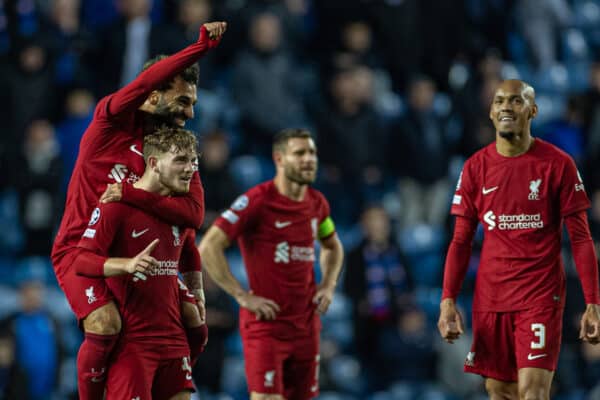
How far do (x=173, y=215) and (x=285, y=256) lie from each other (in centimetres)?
257

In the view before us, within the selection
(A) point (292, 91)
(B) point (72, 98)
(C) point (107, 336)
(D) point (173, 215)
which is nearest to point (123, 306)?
(C) point (107, 336)

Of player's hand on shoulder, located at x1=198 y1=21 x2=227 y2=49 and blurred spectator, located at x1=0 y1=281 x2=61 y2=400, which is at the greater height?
player's hand on shoulder, located at x1=198 y1=21 x2=227 y2=49

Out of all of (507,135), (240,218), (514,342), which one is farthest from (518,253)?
(240,218)

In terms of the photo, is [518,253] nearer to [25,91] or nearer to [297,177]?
[297,177]

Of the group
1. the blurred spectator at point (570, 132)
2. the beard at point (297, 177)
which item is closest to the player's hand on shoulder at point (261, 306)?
the beard at point (297, 177)

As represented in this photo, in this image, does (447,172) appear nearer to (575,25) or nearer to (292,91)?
(292,91)

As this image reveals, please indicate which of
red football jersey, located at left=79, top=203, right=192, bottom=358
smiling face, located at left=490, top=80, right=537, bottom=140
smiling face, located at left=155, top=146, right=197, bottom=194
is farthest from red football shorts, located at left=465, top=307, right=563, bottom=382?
smiling face, located at left=155, top=146, right=197, bottom=194

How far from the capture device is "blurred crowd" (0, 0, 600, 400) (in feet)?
39.9

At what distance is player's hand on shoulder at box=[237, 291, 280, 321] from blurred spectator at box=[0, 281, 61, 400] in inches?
156

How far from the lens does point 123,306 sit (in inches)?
233

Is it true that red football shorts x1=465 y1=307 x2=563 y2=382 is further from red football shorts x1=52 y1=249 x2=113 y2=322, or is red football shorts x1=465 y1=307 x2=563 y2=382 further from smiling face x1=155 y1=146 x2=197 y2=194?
red football shorts x1=52 y1=249 x2=113 y2=322

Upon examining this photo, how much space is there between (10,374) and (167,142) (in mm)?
6335

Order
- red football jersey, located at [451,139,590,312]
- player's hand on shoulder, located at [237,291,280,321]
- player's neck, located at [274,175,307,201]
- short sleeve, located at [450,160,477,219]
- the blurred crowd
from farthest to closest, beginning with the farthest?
1. the blurred crowd
2. player's neck, located at [274,175,307,201]
3. player's hand on shoulder, located at [237,291,280,321]
4. short sleeve, located at [450,160,477,219]
5. red football jersey, located at [451,139,590,312]

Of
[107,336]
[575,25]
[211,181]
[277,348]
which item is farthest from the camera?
[575,25]
